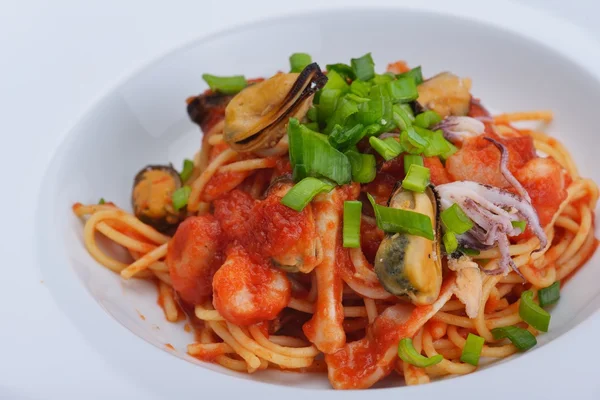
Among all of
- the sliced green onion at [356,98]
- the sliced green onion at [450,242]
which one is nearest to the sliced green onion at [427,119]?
the sliced green onion at [356,98]

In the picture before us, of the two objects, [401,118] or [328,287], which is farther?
[401,118]

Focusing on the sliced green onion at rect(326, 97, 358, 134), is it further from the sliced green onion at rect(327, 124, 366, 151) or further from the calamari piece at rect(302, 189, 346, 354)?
the calamari piece at rect(302, 189, 346, 354)

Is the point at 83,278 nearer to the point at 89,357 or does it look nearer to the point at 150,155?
the point at 89,357

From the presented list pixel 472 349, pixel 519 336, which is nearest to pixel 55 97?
pixel 472 349

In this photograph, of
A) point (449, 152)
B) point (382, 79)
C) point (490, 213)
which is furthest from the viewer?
point (382, 79)

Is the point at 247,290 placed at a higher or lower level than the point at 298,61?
lower

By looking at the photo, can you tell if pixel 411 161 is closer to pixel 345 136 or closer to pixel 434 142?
pixel 434 142
